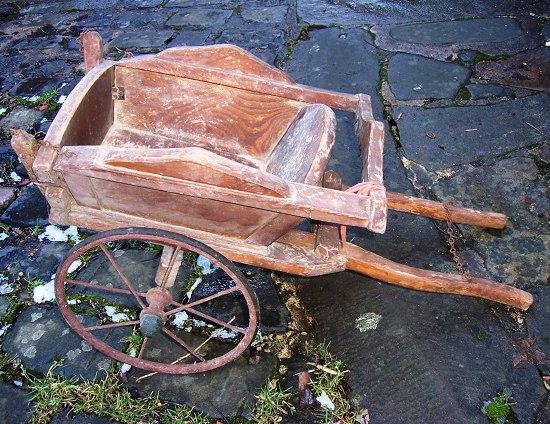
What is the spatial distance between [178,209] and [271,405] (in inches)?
43.8

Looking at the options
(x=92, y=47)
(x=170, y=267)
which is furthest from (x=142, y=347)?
(x=92, y=47)

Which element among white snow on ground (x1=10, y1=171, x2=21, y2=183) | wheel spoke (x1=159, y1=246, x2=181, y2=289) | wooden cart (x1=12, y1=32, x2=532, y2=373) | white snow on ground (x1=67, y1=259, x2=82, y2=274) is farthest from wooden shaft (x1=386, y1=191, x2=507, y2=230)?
white snow on ground (x1=10, y1=171, x2=21, y2=183)

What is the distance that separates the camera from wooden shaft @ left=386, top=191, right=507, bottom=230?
298 centimetres

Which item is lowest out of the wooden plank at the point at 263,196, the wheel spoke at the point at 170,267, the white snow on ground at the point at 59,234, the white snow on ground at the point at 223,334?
the white snow on ground at the point at 223,334

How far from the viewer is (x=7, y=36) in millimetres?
5484

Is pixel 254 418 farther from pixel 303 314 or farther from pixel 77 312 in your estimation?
pixel 77 312

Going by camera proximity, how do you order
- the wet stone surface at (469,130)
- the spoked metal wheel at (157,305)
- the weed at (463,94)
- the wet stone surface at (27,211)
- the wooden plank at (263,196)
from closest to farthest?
1. the wooden plank at (263,196)
2. the spoked metal wheel at (157,305)
3. the wet stone surface at (27,211)
4. the wet stone surface at (469,130)
5. the weed at (463,94)

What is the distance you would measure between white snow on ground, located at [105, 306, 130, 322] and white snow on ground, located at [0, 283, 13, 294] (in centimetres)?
64

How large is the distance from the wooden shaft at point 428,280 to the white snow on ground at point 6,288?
2.06 meters

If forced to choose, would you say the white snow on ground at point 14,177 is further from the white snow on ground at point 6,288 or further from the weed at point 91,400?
the weed at point 91,400

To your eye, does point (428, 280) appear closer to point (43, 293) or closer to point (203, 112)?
point (203, 112)

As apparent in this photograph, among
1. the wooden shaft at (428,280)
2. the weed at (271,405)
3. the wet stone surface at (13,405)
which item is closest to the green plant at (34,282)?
the wet stone surface at (13,405)

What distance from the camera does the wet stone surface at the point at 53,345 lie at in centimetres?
261

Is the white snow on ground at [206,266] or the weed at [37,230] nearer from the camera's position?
the white snow on ground at [206,266]
